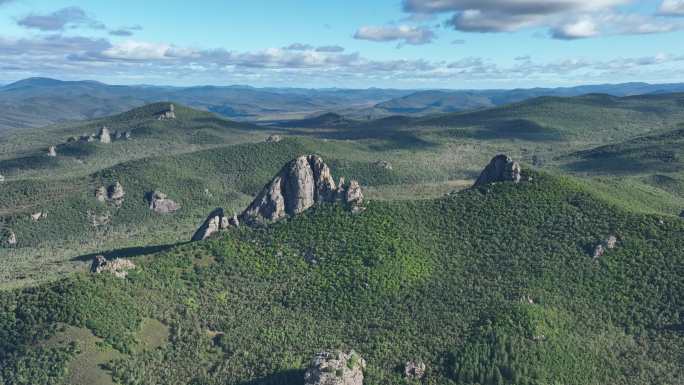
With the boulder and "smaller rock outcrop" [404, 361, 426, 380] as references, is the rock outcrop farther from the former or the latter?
"smaller rock outcrop" [404, 361, 426, 380]

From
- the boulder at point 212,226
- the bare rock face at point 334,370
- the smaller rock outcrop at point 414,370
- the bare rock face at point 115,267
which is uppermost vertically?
the boulder at point 212,226

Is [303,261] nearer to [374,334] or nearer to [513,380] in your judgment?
[374,334]

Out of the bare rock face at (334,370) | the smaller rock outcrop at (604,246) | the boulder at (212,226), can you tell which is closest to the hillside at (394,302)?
the smaller rock outcrop at (604,246)

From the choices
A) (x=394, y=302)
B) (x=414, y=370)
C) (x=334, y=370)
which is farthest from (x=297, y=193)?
(x=334, y=370)

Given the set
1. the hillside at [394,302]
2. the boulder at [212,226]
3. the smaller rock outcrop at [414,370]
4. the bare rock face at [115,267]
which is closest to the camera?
the smaller rock outcrop at [414,370]

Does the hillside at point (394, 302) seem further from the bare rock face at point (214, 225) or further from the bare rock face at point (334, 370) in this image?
the bare rock face at point (214, 225)


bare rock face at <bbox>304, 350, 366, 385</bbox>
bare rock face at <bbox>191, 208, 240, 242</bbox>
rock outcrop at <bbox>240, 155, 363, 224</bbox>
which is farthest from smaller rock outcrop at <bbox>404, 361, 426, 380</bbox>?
bare rock face at <bbox>191, 208, 240, 242</bbox>

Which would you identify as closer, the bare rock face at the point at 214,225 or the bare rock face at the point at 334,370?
the bare rock face at the point at 334,370

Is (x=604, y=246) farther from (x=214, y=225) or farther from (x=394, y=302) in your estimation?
(x=214, y=225)
